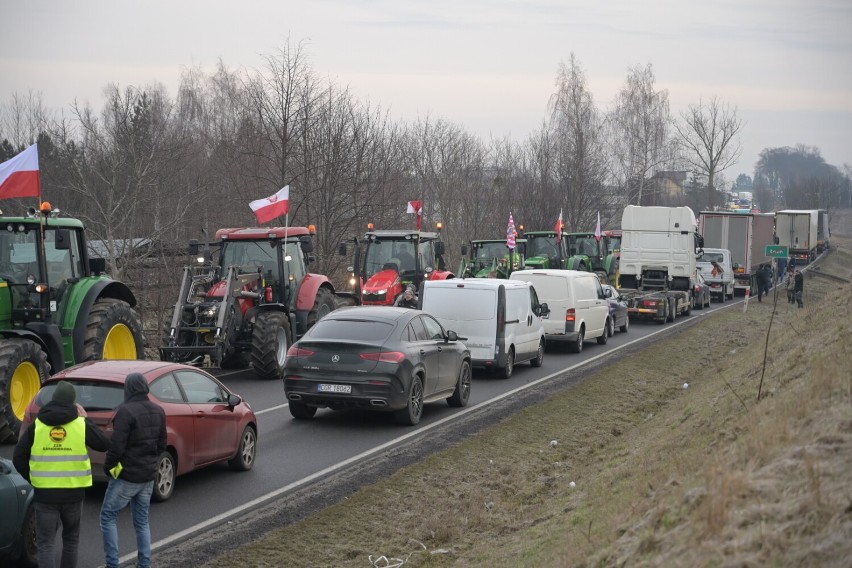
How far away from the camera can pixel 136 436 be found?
326 inches

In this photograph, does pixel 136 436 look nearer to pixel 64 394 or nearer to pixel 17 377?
pixel 64 394

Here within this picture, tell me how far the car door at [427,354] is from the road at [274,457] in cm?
60

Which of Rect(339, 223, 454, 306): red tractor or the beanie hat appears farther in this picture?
Rect(339, 223, 454, 306): red tractor

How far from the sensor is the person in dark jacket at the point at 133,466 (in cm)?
802

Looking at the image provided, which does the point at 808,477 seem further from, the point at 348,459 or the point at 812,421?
the point at 348,459

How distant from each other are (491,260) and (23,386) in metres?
25.5

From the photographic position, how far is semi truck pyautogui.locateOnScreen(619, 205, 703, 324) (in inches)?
1571

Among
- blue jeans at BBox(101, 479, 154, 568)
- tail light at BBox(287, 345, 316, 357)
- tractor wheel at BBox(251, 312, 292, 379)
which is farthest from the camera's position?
tractor wheel at BBox(251, 312, 292, 379)

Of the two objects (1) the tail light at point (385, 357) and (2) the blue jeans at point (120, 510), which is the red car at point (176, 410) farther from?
(1) the tail light at point (385, 357)

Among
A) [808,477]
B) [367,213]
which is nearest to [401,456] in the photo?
[808,477]

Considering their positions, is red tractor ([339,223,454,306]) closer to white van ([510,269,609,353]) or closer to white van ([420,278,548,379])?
white van ([510,269,609,353])

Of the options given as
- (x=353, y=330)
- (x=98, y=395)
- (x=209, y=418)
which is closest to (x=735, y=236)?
(x=353, y=330)

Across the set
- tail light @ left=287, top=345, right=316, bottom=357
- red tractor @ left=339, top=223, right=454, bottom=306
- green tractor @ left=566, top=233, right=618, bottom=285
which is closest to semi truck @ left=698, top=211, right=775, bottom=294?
green tractor @ left=566, top=233, right=618, bottom=285

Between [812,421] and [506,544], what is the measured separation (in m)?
3.29
